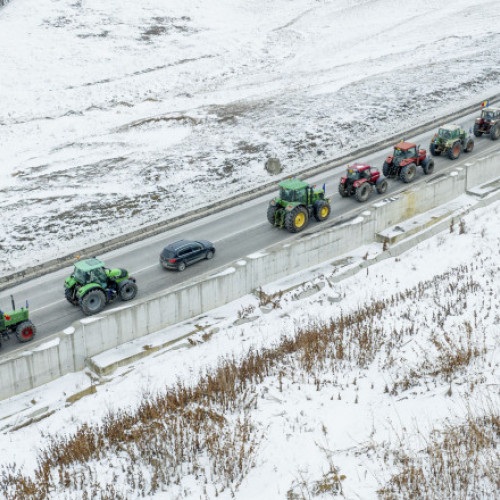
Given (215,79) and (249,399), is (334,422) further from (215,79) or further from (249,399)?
(215,79)

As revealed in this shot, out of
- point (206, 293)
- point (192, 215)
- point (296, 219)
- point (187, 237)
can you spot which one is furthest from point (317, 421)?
point (192, 215)

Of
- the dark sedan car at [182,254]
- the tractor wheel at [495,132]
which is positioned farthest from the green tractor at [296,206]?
the tractor wheel at [495,132]

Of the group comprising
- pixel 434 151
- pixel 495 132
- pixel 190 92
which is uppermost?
pixel 190 92

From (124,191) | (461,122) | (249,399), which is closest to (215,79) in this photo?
(461,122)

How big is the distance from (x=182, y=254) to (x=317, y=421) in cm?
1382

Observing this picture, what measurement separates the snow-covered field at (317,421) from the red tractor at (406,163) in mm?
14611

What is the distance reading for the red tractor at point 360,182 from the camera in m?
25.6

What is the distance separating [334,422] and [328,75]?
44.9m

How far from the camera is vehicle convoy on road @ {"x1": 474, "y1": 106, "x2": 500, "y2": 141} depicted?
31969 mm

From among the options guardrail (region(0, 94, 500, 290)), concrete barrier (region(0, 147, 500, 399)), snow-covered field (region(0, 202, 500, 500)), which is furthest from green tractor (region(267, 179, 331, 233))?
snow-covered field (region(0, 202, 500, 500))

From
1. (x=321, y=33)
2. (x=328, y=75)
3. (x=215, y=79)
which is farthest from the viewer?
(x=321, y=33)

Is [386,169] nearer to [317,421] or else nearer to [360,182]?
[360,182]

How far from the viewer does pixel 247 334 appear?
14.7 metres

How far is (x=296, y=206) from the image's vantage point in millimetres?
23094
